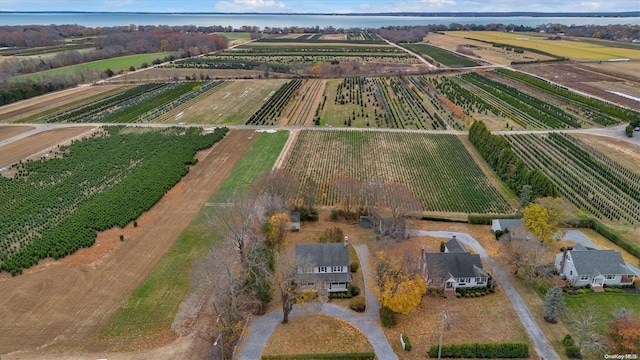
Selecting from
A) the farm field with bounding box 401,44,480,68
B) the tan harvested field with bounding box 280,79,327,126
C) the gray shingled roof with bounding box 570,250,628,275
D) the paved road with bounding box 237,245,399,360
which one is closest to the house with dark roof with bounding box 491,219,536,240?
the gray shingled roof with bounding box 570,250,628,275

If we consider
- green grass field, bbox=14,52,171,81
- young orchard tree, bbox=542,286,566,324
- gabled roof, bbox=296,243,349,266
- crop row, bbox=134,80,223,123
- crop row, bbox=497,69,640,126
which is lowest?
young orchard tree, bbox=542,286,566,324

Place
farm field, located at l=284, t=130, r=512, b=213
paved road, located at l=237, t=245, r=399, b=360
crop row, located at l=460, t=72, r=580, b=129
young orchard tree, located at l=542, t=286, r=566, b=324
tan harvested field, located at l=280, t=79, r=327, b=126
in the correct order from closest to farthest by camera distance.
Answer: paved road, located at l=237, t=245, r=399, b=360, young orchard tree, located at l=542, t=286, r=566, b=324, farm field, located at l=284, t=130, r=512, b=213, crop row, located at l=460, t=72, r=580, b=129, tan harvested field, located at l=280, t=79, r=327, b=126

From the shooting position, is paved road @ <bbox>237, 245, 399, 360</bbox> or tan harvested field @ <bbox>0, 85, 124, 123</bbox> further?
tan harvested field @ <bbox>0, 85, 124, 123</bbox>

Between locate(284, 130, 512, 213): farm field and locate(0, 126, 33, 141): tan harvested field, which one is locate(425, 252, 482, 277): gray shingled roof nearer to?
locate(284, 130, 512, 213): farm field

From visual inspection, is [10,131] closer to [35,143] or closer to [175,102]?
[35,143]

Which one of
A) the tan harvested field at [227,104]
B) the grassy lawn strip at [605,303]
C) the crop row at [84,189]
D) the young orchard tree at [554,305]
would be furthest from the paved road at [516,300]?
the tan harvested field at [227,104]

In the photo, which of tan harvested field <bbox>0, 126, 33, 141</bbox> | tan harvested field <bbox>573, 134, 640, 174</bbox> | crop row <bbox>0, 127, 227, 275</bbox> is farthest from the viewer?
tan harvested field <bbox>0, 126, 33, 141</bbox>
